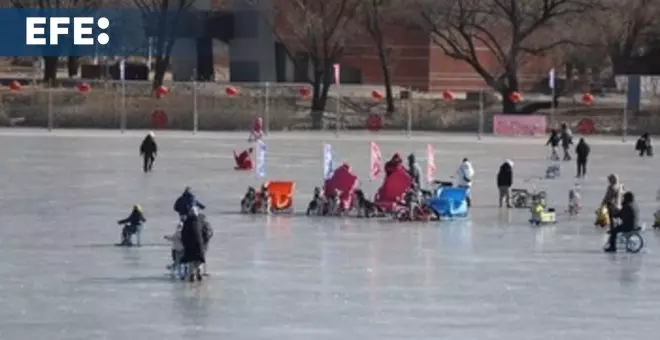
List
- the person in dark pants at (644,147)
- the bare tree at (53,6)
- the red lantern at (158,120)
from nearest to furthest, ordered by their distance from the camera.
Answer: the person in dark pants at (644,147) < the red lantern at (158,120) < the bare tree at (53,6)

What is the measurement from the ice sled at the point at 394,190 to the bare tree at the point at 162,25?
4301cm

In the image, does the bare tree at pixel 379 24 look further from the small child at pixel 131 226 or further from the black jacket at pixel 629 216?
the small child at pixel 131 226

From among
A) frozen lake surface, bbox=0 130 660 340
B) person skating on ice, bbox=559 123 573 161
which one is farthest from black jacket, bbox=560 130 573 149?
frozen lake surface, bbox=0 130 660 340

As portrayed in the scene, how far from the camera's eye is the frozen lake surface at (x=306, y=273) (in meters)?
17.6

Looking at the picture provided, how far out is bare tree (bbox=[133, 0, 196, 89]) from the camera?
7556cm

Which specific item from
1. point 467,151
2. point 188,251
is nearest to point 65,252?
point 188,251

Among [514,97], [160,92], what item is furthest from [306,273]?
[160,92]

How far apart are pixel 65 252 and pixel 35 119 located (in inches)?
1700

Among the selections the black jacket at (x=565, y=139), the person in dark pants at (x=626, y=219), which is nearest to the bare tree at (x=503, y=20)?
the black jacket at (x=565, y=139)

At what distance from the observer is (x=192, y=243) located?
20797 mm

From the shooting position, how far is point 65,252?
955 inches

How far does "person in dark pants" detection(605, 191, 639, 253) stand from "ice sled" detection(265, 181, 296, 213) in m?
7.89

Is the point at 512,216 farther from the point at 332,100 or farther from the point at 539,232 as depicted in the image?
the point at 332,100

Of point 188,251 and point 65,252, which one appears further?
point 65,252
